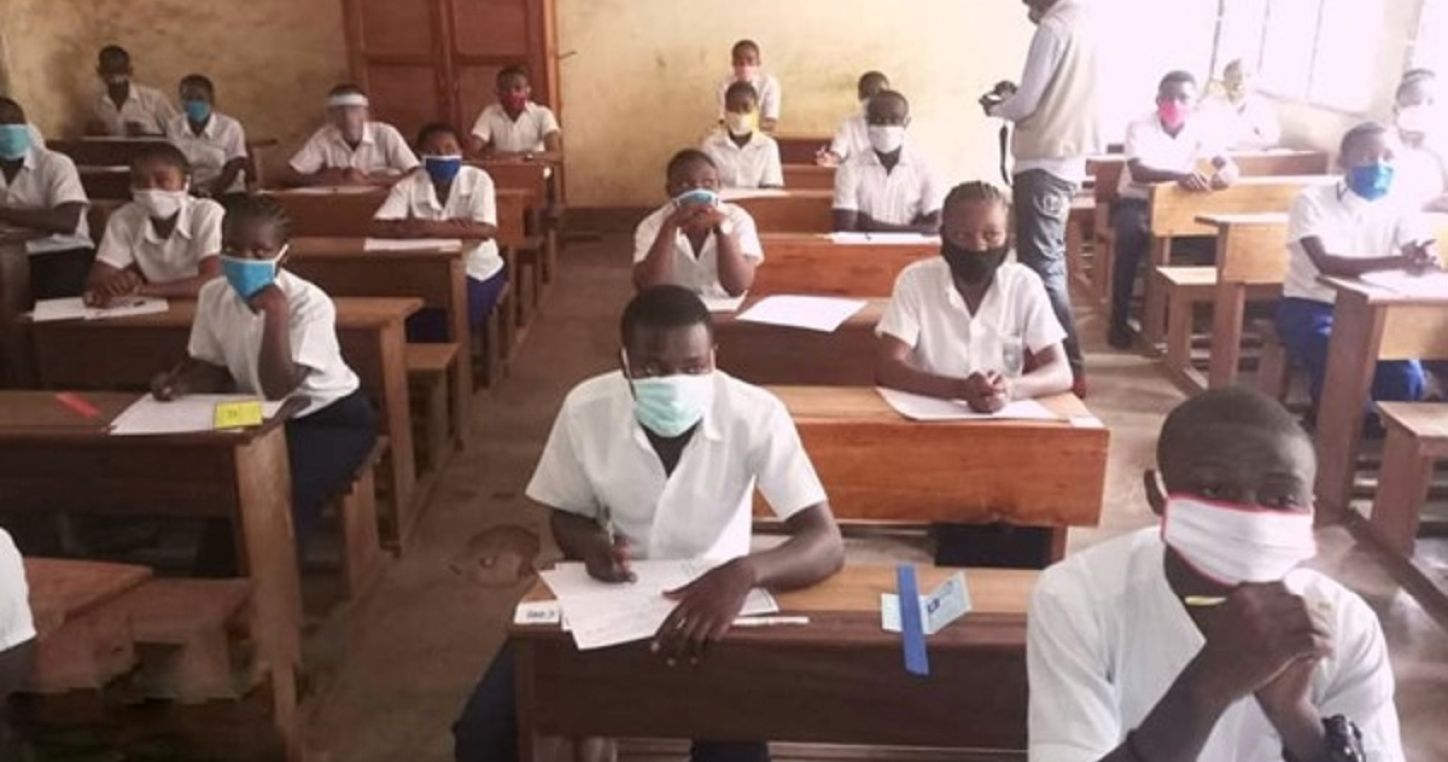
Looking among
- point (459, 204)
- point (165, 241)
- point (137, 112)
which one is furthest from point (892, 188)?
point (137, 112)

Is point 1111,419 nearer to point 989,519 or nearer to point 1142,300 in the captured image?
point 1142,300

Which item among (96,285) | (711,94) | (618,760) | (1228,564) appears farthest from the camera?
(711,94)

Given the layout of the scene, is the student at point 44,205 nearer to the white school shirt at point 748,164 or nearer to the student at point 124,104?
the white school shirt at point 748,164

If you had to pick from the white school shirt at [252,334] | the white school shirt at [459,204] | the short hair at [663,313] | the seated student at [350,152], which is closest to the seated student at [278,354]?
the white school shirt at [252,334]

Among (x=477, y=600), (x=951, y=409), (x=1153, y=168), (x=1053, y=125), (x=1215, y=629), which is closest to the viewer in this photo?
(x=1215, y=629)

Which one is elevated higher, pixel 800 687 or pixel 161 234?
pixel 161 234

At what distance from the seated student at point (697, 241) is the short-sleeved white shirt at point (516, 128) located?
4067 millimetres

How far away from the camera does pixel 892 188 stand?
553 centimetres

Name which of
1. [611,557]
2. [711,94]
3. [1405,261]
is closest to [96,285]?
[611,557]

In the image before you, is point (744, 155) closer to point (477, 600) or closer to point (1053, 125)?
point (1053, 125)

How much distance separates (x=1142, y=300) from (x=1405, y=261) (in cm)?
220

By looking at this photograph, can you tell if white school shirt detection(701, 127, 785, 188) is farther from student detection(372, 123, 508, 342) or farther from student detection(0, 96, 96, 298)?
student detection(0, 96, 96, 298)

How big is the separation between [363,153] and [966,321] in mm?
4649

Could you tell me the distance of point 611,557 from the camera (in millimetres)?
2029
